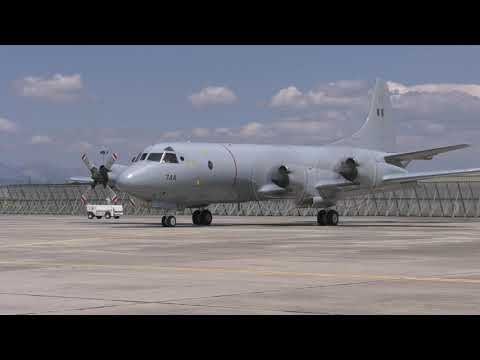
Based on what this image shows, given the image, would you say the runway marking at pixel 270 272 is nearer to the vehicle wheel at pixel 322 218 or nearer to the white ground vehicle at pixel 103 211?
the vehicle wheel at pixel 322 218

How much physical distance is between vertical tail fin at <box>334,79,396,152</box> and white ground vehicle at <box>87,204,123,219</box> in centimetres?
2276

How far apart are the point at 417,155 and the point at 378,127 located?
7.12 meters

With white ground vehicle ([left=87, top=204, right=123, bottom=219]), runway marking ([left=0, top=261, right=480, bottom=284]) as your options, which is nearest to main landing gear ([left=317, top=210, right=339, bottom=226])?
white ground vehicle ([left=87, top=204, right=123, bottom=219])

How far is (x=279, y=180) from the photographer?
4909cm

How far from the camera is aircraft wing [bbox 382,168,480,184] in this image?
48.6 m

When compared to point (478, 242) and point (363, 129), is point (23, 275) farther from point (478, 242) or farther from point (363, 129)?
point (363, 129)

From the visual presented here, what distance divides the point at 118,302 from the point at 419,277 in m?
6.80

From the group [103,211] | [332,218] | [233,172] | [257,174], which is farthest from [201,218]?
[103,211]

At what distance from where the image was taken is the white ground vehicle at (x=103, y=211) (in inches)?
2680

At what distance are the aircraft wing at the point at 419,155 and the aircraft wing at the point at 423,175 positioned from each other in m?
1.03
